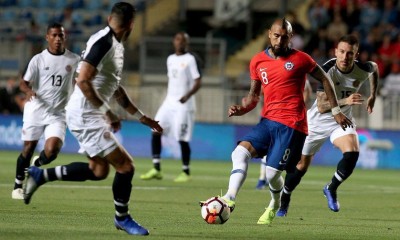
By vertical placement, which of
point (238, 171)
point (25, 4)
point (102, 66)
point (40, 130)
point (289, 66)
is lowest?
point (25, 4)

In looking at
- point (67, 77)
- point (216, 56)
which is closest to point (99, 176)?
point (67, 77)

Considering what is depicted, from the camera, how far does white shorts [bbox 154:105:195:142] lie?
787 inches

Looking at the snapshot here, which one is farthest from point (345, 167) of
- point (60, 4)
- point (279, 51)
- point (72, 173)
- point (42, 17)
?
point (60, 4)

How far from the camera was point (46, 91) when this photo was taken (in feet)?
49.4

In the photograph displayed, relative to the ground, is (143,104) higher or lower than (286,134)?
lower

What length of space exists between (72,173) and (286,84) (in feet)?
8.56

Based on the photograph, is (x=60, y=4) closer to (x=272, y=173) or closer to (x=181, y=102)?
(x=181, y=102)

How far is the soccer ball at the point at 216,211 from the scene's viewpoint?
1107 cm

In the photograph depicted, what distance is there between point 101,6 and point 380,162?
11686mm

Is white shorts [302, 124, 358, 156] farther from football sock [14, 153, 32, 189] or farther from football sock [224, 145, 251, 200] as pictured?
football sock [14, 153, 32, 189]

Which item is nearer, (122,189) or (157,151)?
(122,189)

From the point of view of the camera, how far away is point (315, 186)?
1942cm

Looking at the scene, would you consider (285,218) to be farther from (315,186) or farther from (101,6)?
(101,6)

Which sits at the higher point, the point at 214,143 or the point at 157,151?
the point at 157,151
